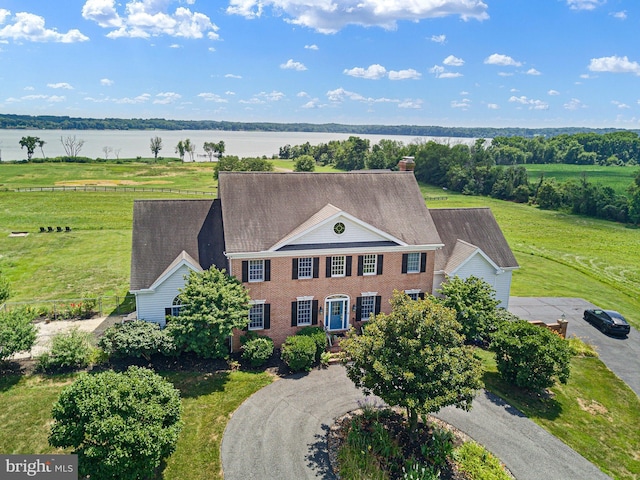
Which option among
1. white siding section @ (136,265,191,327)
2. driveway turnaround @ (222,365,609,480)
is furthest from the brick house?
driveway turnaround @ (222,365,609,480)

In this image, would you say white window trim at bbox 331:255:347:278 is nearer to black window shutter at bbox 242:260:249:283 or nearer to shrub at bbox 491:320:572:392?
black window shutter at bbox 242:260:249:283

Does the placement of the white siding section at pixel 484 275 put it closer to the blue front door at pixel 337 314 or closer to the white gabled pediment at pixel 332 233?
the white gabled pediment at pixel 332 233

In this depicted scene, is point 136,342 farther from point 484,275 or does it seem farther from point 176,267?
point 484,275

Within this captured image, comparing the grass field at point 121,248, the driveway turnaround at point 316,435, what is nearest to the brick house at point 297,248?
the driveway turnaround at point 316,435

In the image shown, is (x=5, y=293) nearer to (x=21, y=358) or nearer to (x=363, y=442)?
(x=21, y=358)

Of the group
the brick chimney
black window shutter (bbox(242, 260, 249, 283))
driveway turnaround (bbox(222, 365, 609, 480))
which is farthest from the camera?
the brick chimney

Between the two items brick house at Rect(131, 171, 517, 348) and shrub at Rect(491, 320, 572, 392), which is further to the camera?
brick house at Rect(131, 171, 517, 348)

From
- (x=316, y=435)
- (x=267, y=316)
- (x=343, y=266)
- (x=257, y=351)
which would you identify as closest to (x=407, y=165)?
(x=343, y=266)
